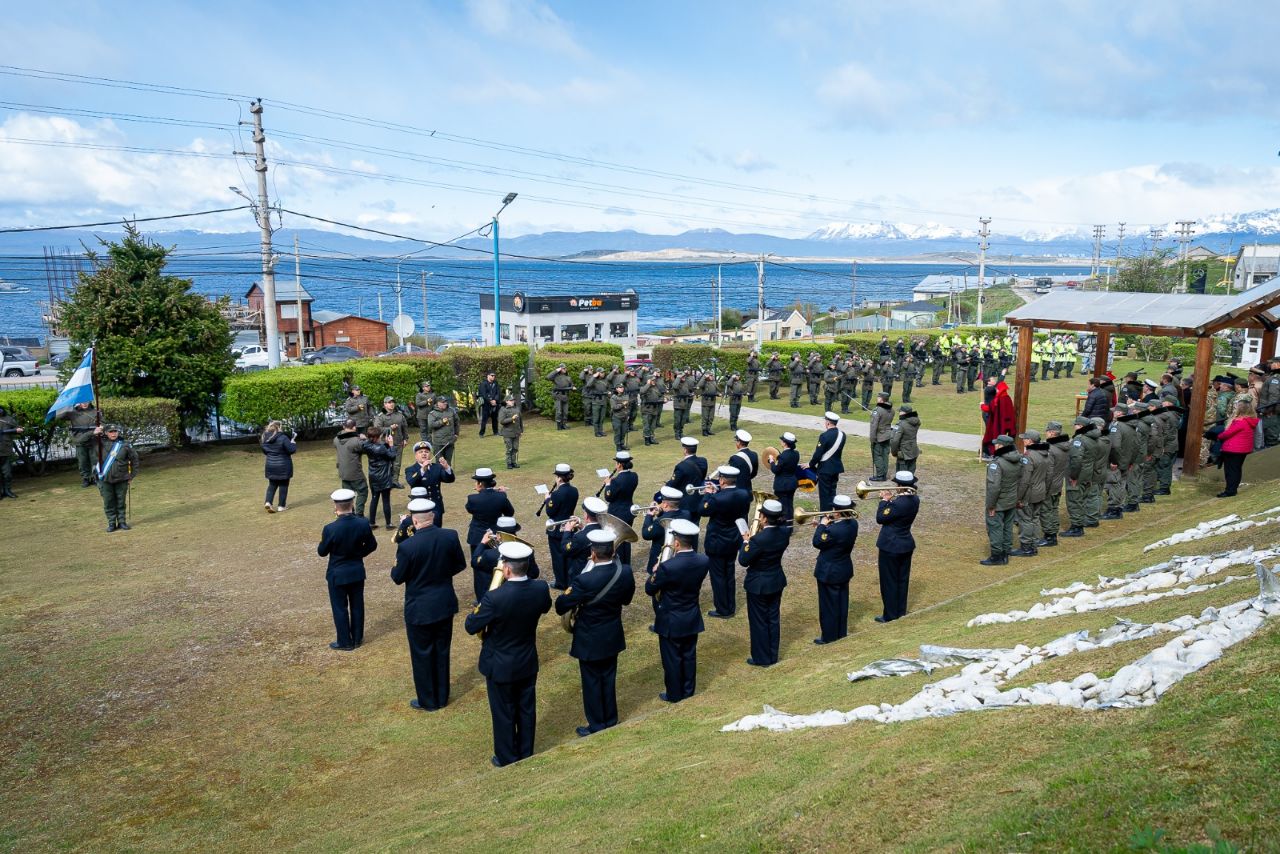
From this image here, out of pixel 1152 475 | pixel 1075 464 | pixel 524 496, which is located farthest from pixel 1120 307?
pixel 524 496

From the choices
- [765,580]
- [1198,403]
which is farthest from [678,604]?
[1198,403]

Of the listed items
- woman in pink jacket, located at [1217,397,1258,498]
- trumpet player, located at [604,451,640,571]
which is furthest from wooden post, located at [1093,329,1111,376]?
trumpet player, located at [604,451,640,571]

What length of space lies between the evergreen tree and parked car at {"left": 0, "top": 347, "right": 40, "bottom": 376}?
729 inches

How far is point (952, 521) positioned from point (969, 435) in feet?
27.3

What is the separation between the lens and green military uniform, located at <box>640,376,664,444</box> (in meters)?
20.9

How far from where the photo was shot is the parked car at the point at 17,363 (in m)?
33.6

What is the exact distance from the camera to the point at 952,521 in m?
14.0

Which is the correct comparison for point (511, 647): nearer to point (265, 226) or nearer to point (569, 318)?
point (265, 226)

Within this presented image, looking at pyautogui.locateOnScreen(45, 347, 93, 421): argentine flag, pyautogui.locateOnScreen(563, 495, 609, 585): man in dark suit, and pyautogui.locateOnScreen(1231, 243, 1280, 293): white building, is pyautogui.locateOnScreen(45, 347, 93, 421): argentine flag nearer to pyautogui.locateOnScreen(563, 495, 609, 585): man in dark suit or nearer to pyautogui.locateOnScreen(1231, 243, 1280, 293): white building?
pyautogui.locateOnScreen(563, 495, 609, 585): man in dark suit

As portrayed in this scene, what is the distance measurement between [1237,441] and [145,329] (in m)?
19.9

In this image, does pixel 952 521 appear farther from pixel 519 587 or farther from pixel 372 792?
pixel 372 792

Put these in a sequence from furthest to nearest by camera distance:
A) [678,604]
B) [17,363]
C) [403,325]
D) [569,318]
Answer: [569,318] < [17,363] < [403,325] < [678,604]

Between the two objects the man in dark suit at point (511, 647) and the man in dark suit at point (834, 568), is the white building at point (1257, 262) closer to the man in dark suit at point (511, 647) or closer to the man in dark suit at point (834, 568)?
the man in dark suit at point (834, 568)

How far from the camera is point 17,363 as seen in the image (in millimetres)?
36219
